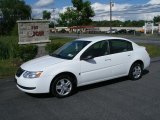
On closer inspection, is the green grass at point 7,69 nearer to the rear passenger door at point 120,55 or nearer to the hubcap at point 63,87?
the hubcap at point 63,87

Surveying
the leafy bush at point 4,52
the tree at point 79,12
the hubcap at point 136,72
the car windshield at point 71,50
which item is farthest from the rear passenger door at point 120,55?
the tree at point 79,12

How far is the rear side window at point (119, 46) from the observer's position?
8.18 metres

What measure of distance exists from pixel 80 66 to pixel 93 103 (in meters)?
1.21

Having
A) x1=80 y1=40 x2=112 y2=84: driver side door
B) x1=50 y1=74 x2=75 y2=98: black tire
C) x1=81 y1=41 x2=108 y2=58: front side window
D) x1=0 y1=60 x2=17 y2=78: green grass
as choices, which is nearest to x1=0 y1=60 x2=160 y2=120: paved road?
x1=50 y1=74 x2=75 y2=98: black tire

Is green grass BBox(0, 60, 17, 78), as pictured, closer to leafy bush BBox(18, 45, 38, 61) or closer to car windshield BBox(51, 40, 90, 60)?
leafy bush BBox(18, 45, 38, 61)

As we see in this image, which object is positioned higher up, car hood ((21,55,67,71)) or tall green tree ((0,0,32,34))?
tall green tree ((0,0,32,34))

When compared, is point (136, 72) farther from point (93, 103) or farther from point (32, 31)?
point (32, 31)

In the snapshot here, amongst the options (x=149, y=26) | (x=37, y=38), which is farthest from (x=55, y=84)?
(x=149, y=26)

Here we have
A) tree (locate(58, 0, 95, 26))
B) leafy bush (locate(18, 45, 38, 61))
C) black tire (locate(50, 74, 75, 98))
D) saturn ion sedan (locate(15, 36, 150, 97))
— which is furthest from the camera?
tree (locate(58, 0, 95, 26))

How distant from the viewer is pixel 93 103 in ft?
21.4

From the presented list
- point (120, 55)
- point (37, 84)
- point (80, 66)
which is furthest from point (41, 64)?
point (120, 55)

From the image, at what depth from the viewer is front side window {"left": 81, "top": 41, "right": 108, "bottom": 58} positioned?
7.59m

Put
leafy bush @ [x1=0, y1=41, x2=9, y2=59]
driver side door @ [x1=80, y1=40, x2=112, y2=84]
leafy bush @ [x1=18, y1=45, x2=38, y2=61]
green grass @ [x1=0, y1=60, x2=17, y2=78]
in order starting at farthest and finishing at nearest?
leafy bush @ [x1=0, y1=41, x2=9, y2=59], leafy bush @ [x1=18, y1=45, x2=38, y2=61], green grass @ [x1=0, y1=60, x2=17, y2=78], driver side door @ [x1=80, y1=40, x2=112, y2=84]

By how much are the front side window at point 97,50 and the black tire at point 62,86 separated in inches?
30.9
